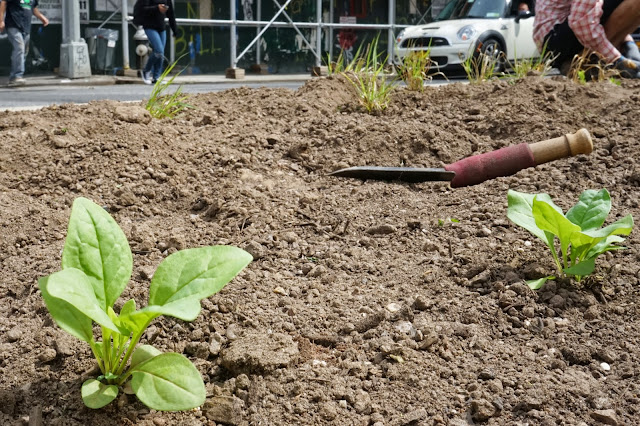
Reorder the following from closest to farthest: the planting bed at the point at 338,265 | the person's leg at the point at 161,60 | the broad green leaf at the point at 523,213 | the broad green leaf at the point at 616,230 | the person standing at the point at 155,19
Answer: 1. the planting bed at the point at 338,265
2. the broad green leaf at the point at 616,230
3. the broad green leaf at the point at 523,213
4. the person standing at the point at 155,19
5. the person's leg at the point at 161,60

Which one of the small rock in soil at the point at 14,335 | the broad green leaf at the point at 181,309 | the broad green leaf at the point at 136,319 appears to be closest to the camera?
the broad green leaf at the point at 181,309

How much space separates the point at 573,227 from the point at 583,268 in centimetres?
14

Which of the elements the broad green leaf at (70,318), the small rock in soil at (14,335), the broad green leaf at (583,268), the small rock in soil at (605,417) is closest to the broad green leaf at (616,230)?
the broad green leaf at (583,268)

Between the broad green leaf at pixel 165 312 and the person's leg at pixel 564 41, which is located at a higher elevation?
the person's leg at pixel 564 41

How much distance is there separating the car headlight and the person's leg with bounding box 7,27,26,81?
26.1 feet

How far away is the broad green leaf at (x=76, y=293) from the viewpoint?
144 cm

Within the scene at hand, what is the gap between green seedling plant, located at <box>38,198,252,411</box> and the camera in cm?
154

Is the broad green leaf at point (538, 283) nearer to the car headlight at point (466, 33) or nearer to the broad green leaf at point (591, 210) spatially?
the broad green leaf at point (591, 210)

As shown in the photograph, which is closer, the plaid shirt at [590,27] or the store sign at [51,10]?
the plaid shirt at [590,27]

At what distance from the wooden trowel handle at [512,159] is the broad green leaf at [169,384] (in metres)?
1.88

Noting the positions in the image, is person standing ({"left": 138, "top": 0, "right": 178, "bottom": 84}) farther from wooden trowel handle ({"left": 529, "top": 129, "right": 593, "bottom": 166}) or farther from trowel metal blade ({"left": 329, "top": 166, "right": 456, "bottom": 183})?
wooden trowel handle ({"left": 529, "top": 129, "right": 593, "bottom": 166})

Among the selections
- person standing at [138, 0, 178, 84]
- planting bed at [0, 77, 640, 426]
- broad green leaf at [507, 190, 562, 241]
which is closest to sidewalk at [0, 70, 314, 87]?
person standing at [138, 0, 178, 84]

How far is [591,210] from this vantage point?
7.36 feet

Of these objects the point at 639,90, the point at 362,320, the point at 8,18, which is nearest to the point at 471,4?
the point at 8,18
